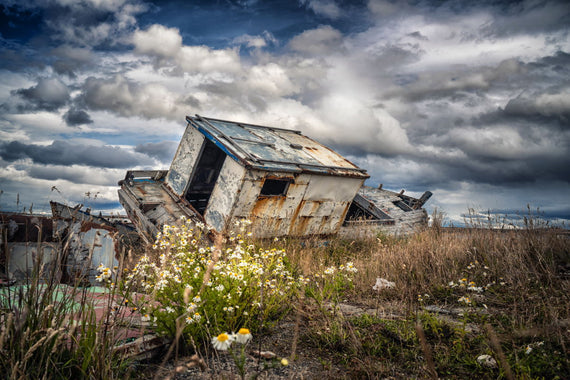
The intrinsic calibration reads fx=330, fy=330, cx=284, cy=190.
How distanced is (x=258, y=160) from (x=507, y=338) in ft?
18.1

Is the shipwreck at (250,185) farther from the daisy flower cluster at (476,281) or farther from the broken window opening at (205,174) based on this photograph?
the daisy flower cluster at (476,281)

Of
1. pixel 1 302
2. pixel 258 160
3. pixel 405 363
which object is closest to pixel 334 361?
pixel 405 363

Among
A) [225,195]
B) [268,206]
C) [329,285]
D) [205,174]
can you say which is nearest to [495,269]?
[329,285]

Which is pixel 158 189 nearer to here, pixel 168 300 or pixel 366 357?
pixel 168 300

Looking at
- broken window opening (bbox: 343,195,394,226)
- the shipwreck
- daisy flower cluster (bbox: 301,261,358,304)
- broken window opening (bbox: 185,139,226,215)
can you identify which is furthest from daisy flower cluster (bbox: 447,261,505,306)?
broken window opening (bbox: 185,139,226,215)

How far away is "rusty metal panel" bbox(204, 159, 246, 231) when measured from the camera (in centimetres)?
727

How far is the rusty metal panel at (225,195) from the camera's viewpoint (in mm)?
7270

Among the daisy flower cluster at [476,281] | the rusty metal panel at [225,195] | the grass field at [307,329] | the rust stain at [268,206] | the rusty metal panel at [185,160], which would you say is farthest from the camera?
the rusty metal panel at [185,160]

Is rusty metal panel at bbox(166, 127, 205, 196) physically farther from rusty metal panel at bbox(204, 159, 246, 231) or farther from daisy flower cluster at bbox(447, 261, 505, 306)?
daisy flower cluster at bbox(447, 261, 505, 306)

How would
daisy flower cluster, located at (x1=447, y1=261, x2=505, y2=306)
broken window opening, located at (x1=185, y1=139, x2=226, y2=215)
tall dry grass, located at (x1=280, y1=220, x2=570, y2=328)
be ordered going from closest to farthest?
tall dry grass, located at (x1=280, y1=220, x2=570, y2=328) → daisy flower cluster, located at (x1=447, y1=261, x2=505, y2=306) → broken window opening, located at (x1=185, y1=139, x2=226, y2=215)

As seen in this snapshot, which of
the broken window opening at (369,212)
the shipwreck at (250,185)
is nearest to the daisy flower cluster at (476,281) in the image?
the shipwreck at (250,185)

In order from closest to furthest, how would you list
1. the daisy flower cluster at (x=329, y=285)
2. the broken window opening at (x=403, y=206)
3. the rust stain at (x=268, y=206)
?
the daisy flower cluster at (x=329, y=285) < the rust stain at (x=268, y=206) < the broken window opening at (x=403, y=206)

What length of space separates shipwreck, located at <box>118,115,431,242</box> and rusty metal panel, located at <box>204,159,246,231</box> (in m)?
0.02

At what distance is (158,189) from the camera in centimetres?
918
